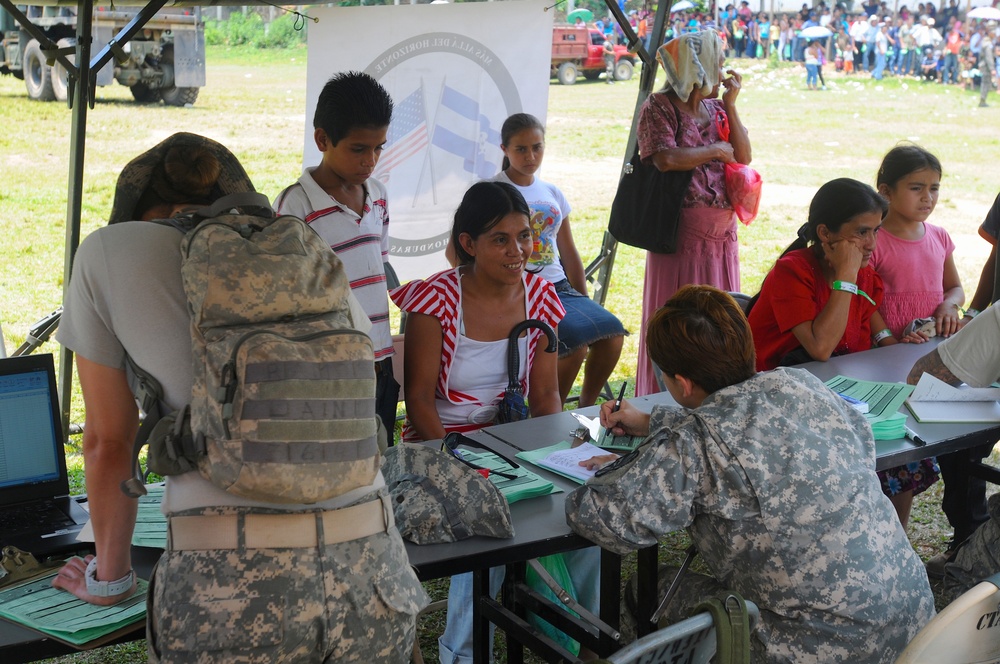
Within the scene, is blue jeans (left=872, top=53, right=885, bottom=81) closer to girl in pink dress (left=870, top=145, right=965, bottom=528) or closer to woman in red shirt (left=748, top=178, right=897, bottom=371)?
girl in pink dress (left=870, top=145, right=965, bottom=528)

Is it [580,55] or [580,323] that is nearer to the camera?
[580,323]

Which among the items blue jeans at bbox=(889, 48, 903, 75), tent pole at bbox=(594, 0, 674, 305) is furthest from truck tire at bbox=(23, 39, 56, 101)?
blue jeans at bbox=(889, 48, 903, 75)

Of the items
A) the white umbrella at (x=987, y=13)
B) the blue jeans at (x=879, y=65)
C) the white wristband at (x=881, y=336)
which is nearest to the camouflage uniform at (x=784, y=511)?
the white wristband at (x=881, y=336)

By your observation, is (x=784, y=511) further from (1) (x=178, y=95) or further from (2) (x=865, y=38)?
(2) (x=865, y=38)

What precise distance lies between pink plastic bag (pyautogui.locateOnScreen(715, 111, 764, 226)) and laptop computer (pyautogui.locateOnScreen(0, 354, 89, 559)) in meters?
3.20

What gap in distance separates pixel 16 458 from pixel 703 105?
3.45 metres

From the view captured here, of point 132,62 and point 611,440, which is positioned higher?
point 132,62

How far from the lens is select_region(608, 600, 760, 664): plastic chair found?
59.5 inches

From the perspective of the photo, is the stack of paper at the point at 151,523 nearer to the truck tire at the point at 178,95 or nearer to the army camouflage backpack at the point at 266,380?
the army camouflage backpack at the point at 266,380

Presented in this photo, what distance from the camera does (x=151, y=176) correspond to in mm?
1704

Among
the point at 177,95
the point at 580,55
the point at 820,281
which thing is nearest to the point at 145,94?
the point at 177,95

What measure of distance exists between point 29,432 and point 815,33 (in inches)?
810

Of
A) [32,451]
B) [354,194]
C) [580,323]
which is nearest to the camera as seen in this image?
[32,451]

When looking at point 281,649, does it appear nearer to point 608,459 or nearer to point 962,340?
point 608,459
